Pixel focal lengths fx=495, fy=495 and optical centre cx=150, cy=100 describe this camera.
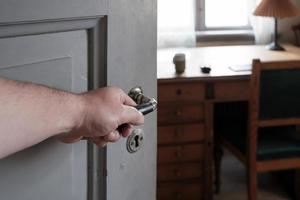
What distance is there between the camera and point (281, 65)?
214cm

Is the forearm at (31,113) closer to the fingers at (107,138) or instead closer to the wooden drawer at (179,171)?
the fingers at (107,138)

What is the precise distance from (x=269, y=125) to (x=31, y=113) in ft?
5.90

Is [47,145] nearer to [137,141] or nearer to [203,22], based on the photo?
[137,141]

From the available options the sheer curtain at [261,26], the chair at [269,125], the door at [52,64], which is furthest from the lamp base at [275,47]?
the door at [52,64]

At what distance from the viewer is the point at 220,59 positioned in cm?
281

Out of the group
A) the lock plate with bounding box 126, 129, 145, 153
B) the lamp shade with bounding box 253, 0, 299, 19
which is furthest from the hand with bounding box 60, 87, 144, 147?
the lamp shade with bounding box 253, 0, 299, 19

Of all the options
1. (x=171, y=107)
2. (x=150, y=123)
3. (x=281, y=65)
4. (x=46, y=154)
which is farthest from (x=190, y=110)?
(x=46, y=154)

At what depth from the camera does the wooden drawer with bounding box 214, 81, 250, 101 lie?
7.97 feet

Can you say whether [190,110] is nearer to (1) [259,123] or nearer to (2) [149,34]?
(1) [259,123]

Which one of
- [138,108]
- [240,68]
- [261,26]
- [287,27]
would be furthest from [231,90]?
[138,108]

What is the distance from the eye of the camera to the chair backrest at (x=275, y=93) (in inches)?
84.6

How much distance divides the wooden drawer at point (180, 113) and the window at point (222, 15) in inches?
35.5

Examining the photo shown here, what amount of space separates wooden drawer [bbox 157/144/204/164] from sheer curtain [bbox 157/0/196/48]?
79 centimetres

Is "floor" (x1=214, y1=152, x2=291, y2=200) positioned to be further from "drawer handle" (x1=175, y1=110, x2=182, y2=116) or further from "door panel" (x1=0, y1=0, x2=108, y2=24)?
"door panel" (x1=0, y1=0, x2=108, y2=24)
